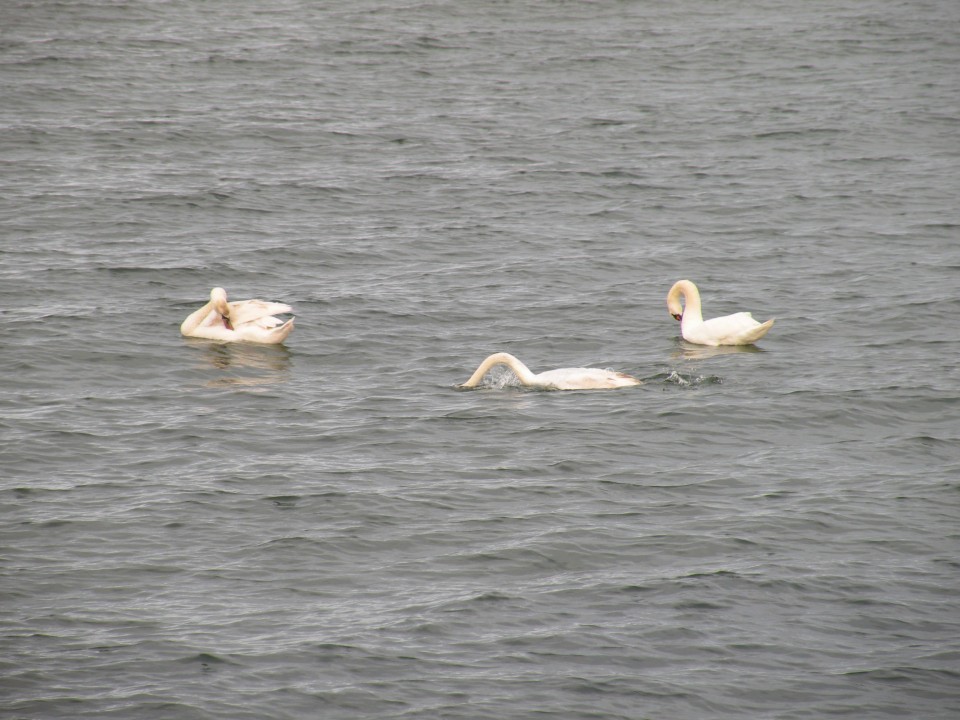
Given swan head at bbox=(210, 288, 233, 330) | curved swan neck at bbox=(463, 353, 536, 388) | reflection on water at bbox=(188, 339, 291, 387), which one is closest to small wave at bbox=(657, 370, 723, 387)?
curved swan neck at bbox=(463, 353, 536, 388)

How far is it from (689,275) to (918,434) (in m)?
7.64

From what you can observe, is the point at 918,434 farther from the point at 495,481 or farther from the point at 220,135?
the point at 220,135

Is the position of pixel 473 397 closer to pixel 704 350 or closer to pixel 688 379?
pixel 688 379

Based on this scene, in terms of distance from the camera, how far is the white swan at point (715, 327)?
1841 centimetres

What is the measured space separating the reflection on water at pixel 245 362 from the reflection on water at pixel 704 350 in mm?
4971

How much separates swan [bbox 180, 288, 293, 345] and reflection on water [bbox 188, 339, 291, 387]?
0.38 feet

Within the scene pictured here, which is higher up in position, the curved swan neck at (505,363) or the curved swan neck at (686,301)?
the curved swan neck at (686,301)

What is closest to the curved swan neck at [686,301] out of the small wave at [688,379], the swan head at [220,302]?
the small wave at [688,379]

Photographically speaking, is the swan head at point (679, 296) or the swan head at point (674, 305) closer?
the swan head at point (679, 296)

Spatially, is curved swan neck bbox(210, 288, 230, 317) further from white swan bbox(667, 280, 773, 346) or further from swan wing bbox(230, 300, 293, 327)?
white swan bbox(667, 280, 773, 346)

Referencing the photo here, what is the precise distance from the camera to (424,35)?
130ft

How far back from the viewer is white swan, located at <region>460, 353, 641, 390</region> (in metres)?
16.6

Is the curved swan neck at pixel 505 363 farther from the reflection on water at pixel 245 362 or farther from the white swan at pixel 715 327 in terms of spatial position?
the white swan at pixel 715 327

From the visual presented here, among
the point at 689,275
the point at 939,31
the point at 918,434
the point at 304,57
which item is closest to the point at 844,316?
the point at 689,275
